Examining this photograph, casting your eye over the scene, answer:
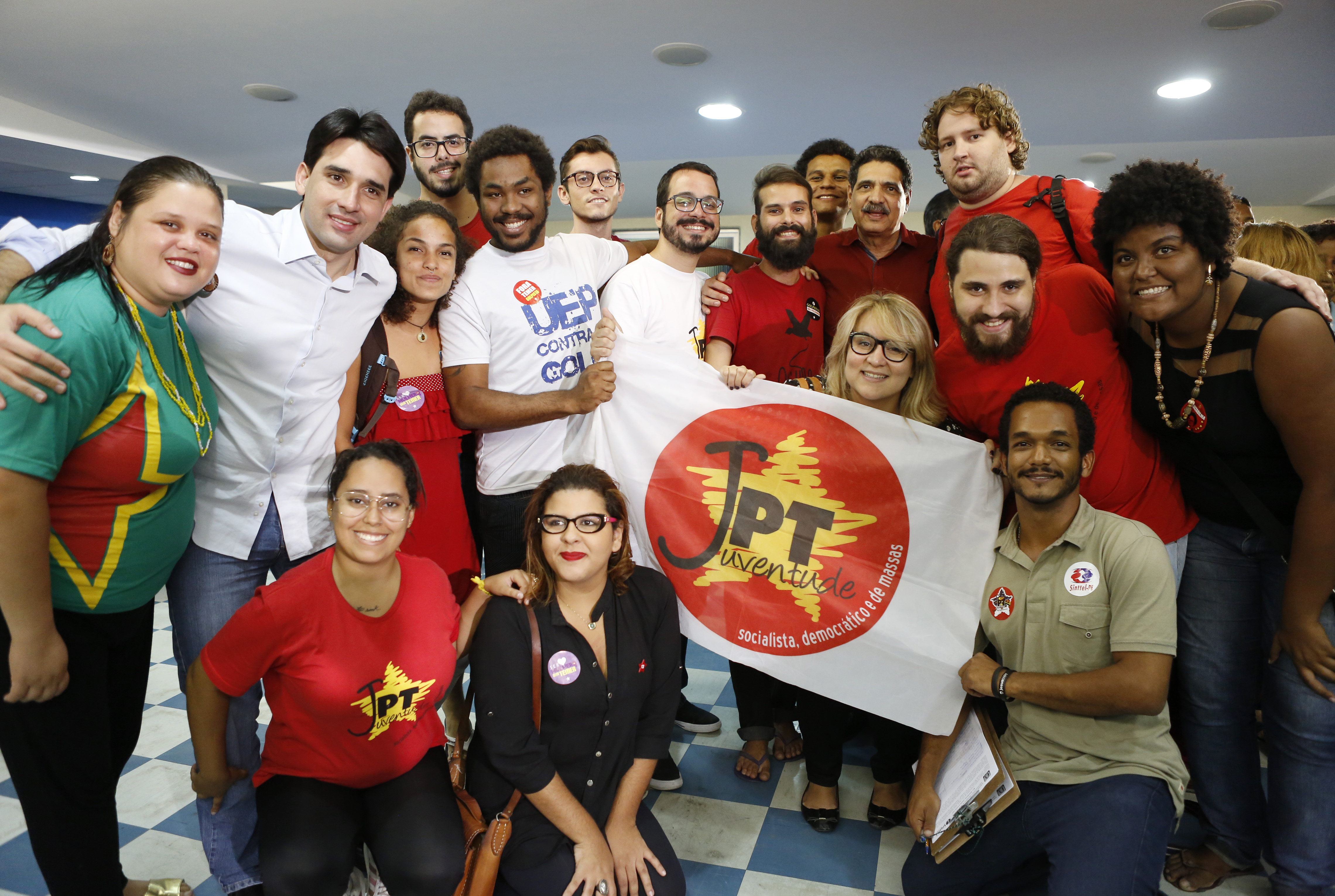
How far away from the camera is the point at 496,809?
7.00ft

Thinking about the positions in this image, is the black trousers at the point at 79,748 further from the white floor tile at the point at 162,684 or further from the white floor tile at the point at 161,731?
the white floor tile at the point at 162,684

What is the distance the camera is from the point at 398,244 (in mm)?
2543

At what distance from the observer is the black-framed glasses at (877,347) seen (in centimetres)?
244

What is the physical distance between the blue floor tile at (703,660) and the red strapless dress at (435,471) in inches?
66.5

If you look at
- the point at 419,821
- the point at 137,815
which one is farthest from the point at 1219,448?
the point at 137,815

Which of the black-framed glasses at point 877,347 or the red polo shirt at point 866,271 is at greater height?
the red polo shirt at point 866,271

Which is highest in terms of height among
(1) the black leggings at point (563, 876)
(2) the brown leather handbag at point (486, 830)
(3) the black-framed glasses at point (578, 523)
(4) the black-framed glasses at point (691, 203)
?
(4) the black-framed glasses at point (691, 203)

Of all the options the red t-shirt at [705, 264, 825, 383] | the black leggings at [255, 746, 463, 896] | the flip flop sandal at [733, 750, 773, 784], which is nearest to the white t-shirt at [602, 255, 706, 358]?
the red t-shirt at [705, 264, 825, 383]

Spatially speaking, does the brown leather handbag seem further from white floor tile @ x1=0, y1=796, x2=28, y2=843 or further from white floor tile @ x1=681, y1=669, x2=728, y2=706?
white floor tile @ x1=0, y1=796, x2=28, y2=843

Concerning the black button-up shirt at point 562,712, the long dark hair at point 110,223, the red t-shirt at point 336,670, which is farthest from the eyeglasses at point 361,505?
the long dark hair at point 110,223

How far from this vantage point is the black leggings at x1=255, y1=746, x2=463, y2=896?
6.24 ft

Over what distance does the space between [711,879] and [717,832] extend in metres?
0.24

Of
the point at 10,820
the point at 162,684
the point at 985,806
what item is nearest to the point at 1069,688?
the point at 985,806

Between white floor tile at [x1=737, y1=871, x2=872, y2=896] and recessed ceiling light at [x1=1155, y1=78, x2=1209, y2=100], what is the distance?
5062 mm
